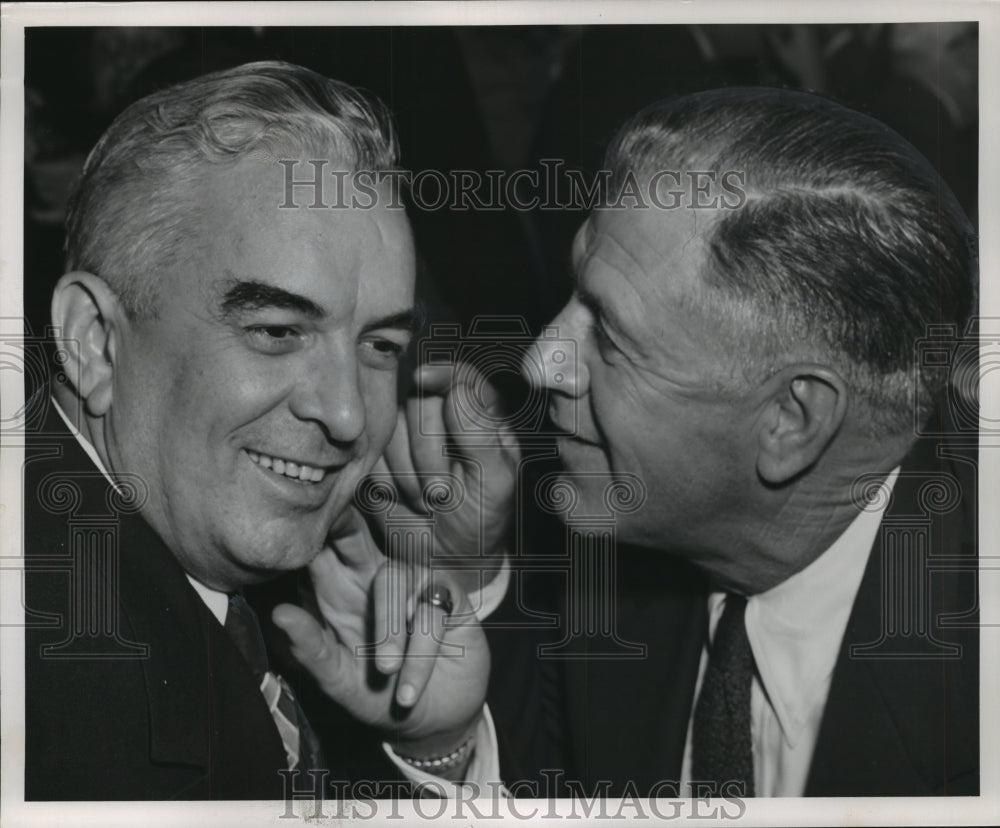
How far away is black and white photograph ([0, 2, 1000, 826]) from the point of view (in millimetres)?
2684

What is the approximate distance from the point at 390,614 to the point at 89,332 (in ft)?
3.22

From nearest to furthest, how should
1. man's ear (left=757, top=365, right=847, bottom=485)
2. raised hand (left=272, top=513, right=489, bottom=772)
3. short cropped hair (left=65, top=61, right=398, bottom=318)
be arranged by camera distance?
short cropped hair (left=65, top=61, right=398, bottom=318) → man's ear (left=757, top=365, right=847, bottom=485) → raised hand (left=272, top=513, right=489, bottom=772)

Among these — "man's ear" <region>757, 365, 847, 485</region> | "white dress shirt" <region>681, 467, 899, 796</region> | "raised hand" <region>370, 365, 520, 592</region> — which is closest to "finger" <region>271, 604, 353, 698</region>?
"raised hand" <region>370, 365, 520, 592</region>

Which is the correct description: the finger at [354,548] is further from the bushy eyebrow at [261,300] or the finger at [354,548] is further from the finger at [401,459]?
the bushy eyebrow at [261,300]

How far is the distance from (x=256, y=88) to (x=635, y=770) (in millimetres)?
1910

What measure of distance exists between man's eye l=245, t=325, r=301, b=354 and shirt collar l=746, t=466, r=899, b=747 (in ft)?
4.20

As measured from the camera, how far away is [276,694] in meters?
2.83

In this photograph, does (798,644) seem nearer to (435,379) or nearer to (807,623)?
(807,623)

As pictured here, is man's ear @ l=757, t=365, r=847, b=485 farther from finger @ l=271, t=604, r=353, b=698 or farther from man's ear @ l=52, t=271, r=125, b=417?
man's ear @ l=52, t=271, r=125, b=417

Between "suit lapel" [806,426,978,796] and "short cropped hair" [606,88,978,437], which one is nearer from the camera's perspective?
"short cropped hair" [606,88,978,437]

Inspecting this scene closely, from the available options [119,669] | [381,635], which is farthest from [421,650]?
[119,669]

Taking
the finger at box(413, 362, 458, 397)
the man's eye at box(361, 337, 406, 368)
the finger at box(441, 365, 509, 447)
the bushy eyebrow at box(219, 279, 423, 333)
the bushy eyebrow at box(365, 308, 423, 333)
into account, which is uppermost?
the bushy eyebrow at box(219, 279, 423, 333)

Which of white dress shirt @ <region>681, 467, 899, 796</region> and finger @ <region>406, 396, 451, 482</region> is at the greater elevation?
finger @ <region>406, 396, 451, 482</region>

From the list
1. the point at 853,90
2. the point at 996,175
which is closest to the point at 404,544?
the point at 853,90
